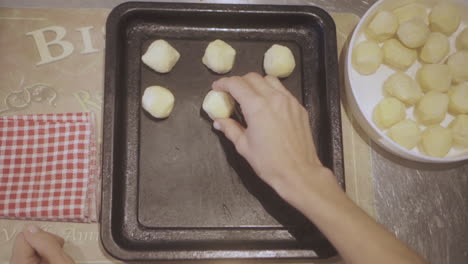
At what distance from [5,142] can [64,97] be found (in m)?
0.20

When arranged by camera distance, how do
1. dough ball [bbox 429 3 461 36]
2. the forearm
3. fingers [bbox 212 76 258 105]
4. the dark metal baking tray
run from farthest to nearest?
dough ball [bbox 429 3 461 36]
the dark metal baking tray
fingers [bbox 212 76 258 105]
the forearm

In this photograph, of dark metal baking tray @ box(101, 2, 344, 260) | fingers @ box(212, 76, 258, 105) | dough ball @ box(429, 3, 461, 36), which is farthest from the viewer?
dough ball @ box(429, 3, 461, 36)

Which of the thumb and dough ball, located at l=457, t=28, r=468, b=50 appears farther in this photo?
dough ball, located at l=457, t=28, r=468, b=50

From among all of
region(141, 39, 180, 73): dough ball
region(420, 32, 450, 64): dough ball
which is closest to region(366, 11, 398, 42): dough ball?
region(420, 32, 450, 64): dough ball

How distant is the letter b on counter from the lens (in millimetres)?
1253

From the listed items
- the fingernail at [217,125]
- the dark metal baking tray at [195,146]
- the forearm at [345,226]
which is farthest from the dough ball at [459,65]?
the fingernail at [217,125]

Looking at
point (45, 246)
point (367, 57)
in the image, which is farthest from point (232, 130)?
point (45, 246)

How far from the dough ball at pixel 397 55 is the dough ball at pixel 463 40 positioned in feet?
0.46

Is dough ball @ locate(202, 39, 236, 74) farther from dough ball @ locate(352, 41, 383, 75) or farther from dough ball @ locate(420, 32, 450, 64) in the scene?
dough ball @ locate(420, 32, 450, 64)

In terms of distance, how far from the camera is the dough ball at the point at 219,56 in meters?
1.14

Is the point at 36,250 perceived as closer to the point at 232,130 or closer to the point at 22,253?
the point at 22,253

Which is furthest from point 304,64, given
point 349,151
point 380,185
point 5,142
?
point 5,142

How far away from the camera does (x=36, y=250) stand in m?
1.05

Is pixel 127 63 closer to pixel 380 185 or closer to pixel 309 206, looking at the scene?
pixel 309 206
